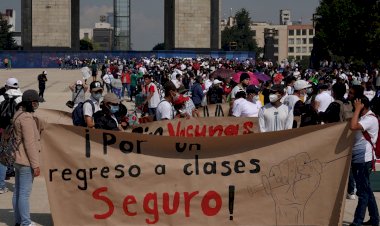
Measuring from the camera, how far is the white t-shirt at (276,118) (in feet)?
33.7

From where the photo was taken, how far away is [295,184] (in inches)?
339

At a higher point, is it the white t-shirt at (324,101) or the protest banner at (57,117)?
the white t-shirt at (324,101)

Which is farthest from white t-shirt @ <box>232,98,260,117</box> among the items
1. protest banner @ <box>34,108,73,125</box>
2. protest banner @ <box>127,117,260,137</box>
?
protest banner @ <box>34,108,73,125</box>

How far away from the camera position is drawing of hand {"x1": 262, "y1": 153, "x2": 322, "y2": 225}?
28.2ft

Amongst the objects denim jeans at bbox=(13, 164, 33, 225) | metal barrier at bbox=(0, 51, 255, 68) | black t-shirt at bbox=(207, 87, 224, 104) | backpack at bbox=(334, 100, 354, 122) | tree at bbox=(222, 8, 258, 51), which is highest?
tree at bbox=(222, 8, 258, 51)

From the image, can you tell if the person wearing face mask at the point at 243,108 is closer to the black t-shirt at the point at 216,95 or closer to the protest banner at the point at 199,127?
the protest banner at the point at 199,127

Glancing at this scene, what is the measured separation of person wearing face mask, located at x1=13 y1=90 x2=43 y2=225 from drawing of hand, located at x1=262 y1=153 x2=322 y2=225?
7.79 feet

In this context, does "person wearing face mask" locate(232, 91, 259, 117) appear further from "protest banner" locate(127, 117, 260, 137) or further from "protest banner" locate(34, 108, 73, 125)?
"protest banner" locate(34, 108, 73, 125)

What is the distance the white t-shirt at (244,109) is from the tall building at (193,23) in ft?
174

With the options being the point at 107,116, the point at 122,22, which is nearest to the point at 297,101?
the point at 107,116

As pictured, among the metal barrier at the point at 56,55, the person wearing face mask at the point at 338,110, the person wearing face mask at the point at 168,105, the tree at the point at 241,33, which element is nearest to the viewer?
the person wearing face mask at the point at 338,110

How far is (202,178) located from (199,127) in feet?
12.0

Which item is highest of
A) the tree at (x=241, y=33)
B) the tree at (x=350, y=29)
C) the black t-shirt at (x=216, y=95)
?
the tree at (x=241, y=33)

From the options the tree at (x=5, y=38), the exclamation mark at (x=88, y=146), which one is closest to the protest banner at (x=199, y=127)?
the exclamation mark at (x=88, y=146)
